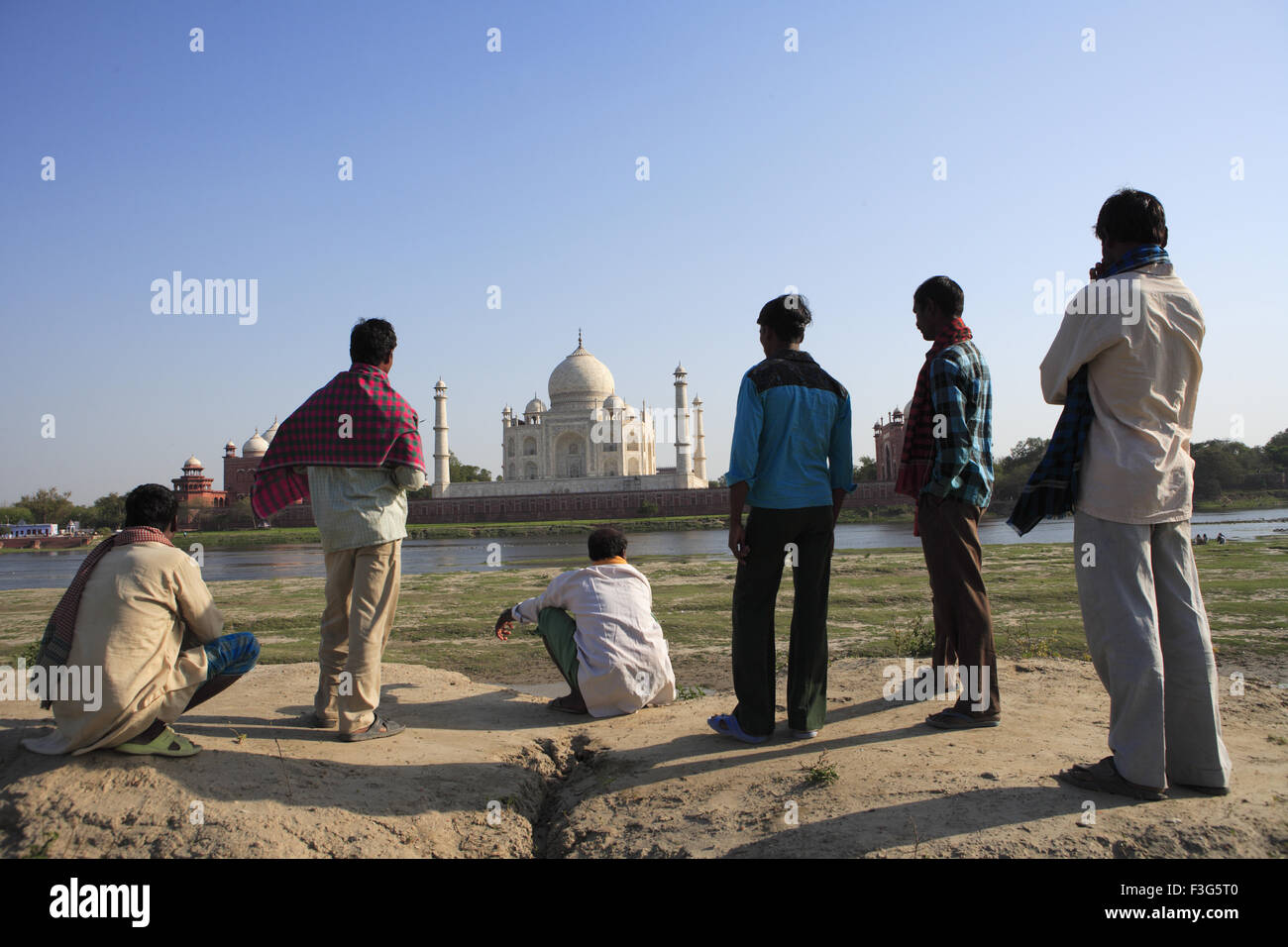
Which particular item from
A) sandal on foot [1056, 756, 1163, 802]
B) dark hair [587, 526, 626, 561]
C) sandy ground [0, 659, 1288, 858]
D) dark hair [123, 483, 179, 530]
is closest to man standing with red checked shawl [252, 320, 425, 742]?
sandy ground [0, 659, 1288, 858]

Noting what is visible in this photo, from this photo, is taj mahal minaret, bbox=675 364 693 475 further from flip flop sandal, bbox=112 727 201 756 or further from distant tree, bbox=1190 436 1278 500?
flip flop sandal, bbox=112 727 201 756

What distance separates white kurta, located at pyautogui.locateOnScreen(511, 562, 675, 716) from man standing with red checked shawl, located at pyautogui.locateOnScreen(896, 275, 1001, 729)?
4.00 feet

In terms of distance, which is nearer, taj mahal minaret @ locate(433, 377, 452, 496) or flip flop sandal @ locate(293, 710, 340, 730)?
flip flop sandal @ locate(293, 710, 340, 730)

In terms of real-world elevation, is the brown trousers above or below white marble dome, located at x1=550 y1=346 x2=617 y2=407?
below

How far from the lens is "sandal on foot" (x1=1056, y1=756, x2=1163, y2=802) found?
7.50 feet

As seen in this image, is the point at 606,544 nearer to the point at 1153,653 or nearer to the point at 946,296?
the point at 946,296

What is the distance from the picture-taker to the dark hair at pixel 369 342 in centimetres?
356

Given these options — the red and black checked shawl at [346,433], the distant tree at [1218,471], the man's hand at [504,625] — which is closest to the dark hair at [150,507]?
the red and black checked shawl at [346,433]

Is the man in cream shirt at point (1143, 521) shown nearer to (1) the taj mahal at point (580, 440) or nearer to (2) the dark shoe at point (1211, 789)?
(2) the dark shoe at point (1211, 789)

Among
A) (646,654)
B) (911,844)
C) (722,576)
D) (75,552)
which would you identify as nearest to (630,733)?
(646,654)

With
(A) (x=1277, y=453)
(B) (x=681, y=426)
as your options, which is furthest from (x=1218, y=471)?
(B) (x=681, y=426)

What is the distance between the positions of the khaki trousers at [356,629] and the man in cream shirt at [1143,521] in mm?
2516

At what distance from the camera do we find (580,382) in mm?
55594

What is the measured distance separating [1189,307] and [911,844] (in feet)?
6.03
